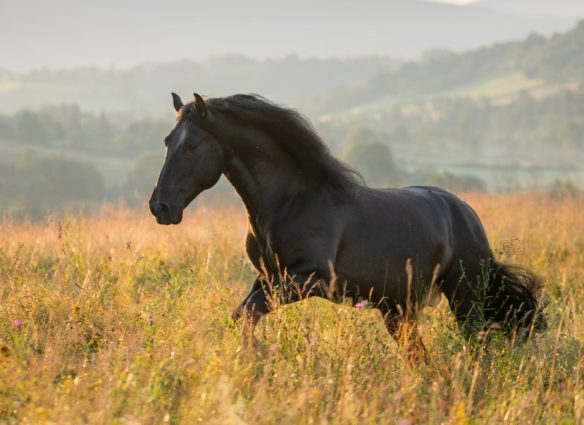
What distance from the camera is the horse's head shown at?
4918 millimetres

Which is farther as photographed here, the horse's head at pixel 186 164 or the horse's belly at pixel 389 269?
the horse's belly at pixel 389 269

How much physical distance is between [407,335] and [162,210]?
5.68 ft

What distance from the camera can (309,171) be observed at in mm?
5434

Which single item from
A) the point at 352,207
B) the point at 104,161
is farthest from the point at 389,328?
the point at 104,161

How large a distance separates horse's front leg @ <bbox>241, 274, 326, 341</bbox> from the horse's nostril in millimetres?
727

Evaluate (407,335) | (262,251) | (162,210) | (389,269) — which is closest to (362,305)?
(407,335)

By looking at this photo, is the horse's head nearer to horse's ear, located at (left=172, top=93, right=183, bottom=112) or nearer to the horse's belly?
horse's ear, located at (left=172, top=93, right=183, bottom=112)

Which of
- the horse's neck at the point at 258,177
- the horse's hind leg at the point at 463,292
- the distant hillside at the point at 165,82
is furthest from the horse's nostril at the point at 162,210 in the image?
the distant hillside at the point at 165,82

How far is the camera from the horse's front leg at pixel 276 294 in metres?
4.78

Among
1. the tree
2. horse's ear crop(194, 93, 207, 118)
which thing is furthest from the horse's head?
the tree

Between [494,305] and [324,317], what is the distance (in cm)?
A: 130

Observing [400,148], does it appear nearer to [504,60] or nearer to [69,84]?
[504,60]

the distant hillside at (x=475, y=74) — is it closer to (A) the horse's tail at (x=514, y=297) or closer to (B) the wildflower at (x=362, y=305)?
(A) the horse's tail at (x=514, y=297)

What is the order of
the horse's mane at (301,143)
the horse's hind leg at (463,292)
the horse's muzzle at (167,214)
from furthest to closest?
the horse's hind leg at (463,292), the horse's mane at (301,143), the horse's muzzle at (167,214)
